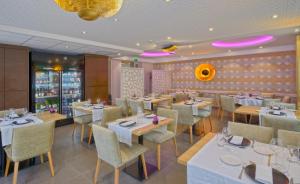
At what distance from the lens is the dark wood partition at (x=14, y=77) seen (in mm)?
4348

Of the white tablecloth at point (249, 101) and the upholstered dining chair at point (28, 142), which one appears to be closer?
the upholstered dining chair at point (28, 142)

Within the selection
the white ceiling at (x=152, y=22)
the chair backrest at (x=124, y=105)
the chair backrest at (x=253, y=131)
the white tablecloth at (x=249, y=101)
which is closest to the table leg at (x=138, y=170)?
the chair backrest at (x=253, y=131)

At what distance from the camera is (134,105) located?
4.87 m

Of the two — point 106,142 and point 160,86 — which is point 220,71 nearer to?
point 160,86

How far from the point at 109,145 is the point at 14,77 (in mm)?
4238

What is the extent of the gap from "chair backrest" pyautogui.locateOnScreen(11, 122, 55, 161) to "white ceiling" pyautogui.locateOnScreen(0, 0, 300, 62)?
1930 mm

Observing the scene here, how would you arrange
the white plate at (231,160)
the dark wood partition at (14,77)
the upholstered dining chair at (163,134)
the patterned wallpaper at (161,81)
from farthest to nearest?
1. the patterned wallpaper at (161,81)
2. the dark wood partition at (14,77)
3. the upholstered dining chair at (163,134)
4. the white plate at (231,160)

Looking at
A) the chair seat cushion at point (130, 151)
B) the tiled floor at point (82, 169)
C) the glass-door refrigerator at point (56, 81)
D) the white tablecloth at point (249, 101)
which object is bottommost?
the tiled floor at point (82, 169)

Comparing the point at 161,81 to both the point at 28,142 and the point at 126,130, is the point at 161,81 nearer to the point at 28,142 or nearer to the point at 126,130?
the point at 126,130

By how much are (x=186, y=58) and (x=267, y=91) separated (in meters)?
4.01

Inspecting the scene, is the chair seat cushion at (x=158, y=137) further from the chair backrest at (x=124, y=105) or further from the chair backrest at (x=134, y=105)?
the chair backrest at (x=124, y=105)

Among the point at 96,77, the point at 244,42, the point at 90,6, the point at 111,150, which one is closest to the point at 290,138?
the point at 111,150

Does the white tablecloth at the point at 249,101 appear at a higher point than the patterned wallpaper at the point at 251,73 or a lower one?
lower

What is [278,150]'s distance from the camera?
1.54m
